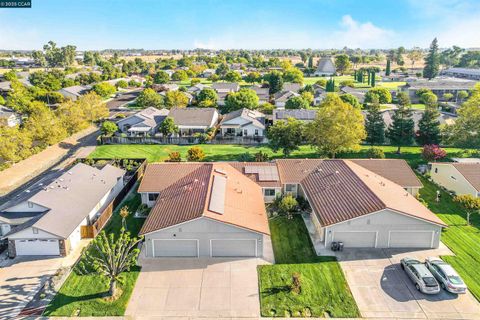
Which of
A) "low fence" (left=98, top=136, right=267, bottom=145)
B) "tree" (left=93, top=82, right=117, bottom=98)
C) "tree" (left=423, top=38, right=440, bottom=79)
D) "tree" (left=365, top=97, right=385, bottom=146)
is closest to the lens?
"tree" (left=365, top=97, right=385, bottom=146)

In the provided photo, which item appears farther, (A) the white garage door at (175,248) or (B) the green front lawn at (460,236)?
(A) the white garage door at (175,248)

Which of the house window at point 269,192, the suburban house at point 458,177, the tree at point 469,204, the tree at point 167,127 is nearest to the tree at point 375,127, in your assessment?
the suburban house at point 458,177

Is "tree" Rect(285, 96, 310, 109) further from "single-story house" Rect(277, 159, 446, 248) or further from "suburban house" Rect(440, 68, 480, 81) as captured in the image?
"suburban house" Rect(440, 68, 480, 81)

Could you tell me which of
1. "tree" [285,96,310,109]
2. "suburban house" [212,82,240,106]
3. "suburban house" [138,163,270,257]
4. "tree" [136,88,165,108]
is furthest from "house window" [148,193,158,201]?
"suburban house" [212,82,240,106]

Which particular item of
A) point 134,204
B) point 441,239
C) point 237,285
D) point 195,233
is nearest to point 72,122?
point 134,204

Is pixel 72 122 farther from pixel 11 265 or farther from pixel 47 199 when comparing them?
pixel 11 265

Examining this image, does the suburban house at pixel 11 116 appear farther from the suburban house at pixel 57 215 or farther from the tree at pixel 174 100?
the suburban house at pixel 57 215
